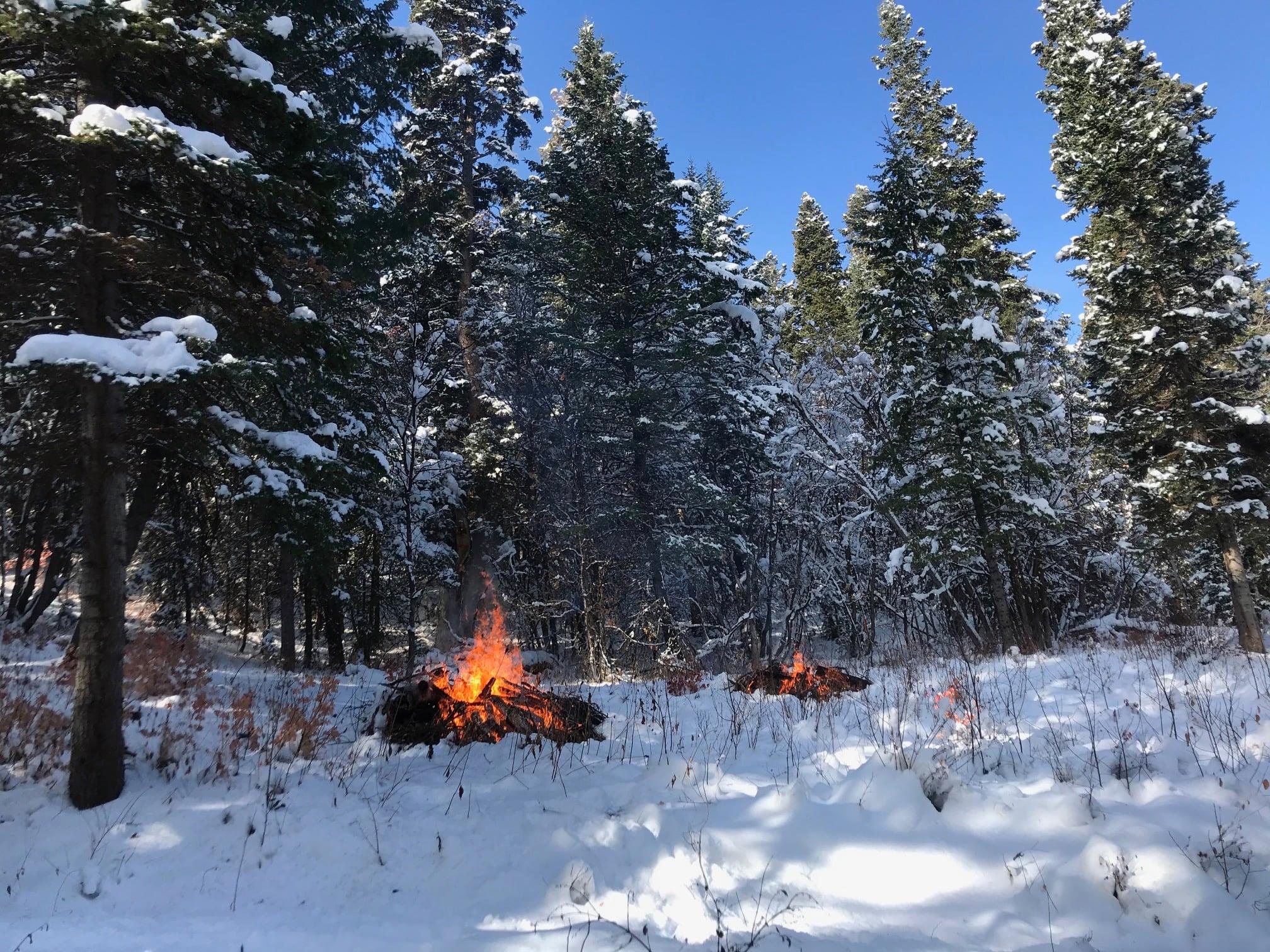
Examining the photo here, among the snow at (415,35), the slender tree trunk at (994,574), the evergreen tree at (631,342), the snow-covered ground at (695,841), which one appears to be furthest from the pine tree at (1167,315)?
the snow at (415,35)

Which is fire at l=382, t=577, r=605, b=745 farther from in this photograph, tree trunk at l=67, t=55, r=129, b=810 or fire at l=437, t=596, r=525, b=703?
tree trunk at l=67, t=55, r=129, b=810

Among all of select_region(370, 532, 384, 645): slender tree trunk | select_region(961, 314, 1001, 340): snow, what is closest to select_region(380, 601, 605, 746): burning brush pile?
select_region(370, 532, 384, 645): slender tree trunk

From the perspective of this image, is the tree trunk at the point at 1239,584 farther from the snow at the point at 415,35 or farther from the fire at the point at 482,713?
the snow at the point at 415,35

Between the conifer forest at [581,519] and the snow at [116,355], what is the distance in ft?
0.13

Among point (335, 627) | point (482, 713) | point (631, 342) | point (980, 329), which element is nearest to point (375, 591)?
point (335, 627)

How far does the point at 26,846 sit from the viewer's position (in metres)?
4.18

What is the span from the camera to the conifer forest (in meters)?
3.86

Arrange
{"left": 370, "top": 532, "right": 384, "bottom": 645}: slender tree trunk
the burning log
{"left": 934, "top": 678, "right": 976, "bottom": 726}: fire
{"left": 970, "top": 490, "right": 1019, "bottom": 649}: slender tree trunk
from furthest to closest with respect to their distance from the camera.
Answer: {"left": 370, "top": 532, "right": 384, "bottom": 645}: slender tree trunk
{"left": 970, "top": 490, "right": 1019, "bottom": 649}: slender tree trunk
the burning log
{"left": 934, "top": 678, "right": 976, "bottom": 726}: fire

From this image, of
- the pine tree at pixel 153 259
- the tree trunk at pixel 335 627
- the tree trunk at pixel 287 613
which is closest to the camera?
the pine tree at pixel 153 259

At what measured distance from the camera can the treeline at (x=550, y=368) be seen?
17.7 ft

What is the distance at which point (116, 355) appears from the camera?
4266 millimetres

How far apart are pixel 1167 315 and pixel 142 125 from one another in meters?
15.3

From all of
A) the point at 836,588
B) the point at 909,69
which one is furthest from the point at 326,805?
the point at 909,69

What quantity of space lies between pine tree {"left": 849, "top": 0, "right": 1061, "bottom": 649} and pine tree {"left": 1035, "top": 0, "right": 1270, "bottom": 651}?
1.85m
